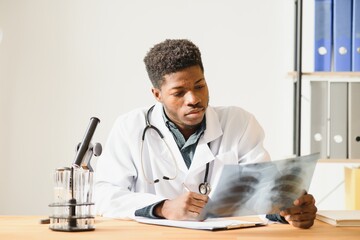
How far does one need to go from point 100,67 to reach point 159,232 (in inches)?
75.3

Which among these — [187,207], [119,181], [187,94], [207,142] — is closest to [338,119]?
[207,142]

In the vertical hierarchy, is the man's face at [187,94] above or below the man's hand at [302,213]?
above

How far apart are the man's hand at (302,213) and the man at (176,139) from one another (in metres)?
0.39

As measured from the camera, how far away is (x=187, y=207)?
5.69ft

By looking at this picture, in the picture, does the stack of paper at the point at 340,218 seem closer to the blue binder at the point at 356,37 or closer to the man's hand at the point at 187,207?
the man's hand at the point at 187,207

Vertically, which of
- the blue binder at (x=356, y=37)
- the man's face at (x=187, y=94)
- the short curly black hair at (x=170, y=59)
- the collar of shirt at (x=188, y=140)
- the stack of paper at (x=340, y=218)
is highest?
the blue binder at (x=356, y=37)

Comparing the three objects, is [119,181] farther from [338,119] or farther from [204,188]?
[338,119]

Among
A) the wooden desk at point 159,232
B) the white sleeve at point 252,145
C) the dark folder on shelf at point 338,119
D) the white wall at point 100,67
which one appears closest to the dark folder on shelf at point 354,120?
the dark folder on shelf at point 338,119

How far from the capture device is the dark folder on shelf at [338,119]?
10.1ft

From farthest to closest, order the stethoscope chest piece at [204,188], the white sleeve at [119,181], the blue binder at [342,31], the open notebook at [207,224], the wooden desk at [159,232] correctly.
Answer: the blue binder at [342,31] → the stethoscope chest piece at [204,188] → the white sleeve at [119,181] → the open notebook at [207,224] → the wooden desk at [159,232]

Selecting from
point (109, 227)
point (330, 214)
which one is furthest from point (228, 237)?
point (330, 214)

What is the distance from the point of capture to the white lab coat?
83.4 inches

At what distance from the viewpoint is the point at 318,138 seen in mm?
3080

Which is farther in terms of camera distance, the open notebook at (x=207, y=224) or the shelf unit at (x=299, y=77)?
the shelf unit at (x=299, y=77)
